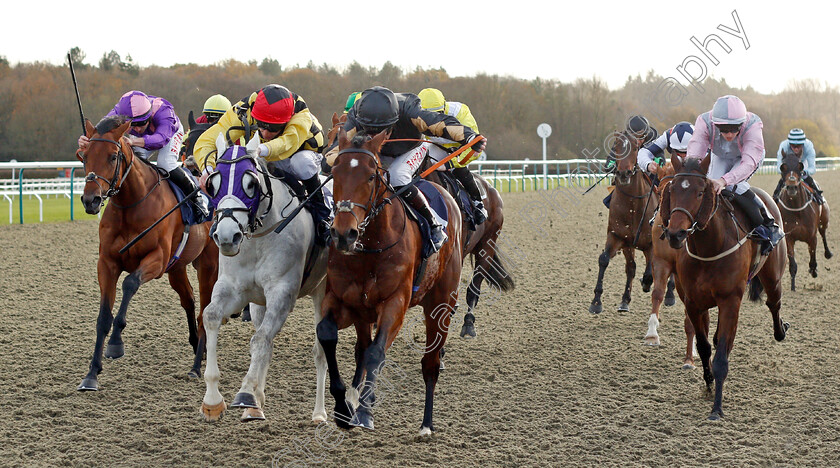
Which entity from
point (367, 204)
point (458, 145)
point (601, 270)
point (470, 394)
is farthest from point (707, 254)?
point (601, 270)

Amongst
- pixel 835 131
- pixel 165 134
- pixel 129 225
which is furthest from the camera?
pixel 835 131

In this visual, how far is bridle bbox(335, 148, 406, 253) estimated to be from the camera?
3570 mm

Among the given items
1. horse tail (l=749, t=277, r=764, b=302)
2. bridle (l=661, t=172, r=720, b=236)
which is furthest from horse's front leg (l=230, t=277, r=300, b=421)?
horse tail (l=749, t=277, r=764, b=302)

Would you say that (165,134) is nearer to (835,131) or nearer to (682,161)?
(682,161)

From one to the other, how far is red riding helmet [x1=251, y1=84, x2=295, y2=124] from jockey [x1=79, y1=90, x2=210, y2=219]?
5.55 feet

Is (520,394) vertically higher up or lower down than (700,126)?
lower down

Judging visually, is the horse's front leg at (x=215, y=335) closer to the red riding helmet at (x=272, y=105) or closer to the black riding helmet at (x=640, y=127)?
the red riding helmet at (x=272, y=105)

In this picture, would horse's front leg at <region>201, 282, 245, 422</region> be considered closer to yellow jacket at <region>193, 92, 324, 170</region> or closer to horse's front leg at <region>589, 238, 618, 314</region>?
yellow jacket at <region>193, 92, 324, 170</region>

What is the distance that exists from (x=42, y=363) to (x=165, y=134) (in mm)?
1987

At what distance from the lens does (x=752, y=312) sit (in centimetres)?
829

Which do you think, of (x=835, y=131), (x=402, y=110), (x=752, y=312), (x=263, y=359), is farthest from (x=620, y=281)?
(x=835, y=131)

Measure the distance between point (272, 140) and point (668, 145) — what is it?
4.18m

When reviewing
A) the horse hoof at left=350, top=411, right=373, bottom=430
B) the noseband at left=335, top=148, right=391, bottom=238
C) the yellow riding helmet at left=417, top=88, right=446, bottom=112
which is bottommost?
the horse hoof at left=350, top=411, right=373, bottom=430

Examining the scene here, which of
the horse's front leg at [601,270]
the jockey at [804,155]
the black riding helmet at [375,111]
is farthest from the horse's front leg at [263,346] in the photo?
the jockey at [804,155]
